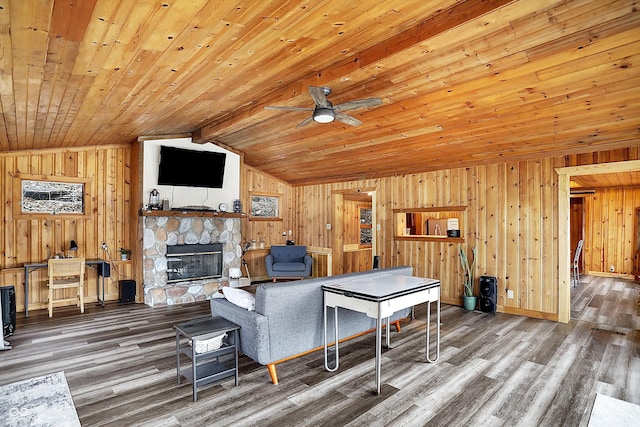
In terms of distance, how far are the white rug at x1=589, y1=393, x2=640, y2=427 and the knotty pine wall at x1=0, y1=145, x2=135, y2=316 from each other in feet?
21.9

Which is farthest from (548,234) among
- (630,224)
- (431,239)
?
(630,224)

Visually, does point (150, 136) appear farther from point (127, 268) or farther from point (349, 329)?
point (349, 329)

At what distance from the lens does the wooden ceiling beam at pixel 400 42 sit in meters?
2.59

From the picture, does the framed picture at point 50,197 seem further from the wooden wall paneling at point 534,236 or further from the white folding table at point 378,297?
the wooden wall paneling at point 534,236

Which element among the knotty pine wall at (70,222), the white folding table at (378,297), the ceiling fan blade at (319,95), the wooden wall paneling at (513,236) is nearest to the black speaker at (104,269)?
the knotty pine wall at (70,222)

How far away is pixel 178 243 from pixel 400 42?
516 cm

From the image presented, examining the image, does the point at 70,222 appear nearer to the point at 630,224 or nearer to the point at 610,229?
the point at 610,229

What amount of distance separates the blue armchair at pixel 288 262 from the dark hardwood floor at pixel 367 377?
9.55ft

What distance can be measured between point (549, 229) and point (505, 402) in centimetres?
325

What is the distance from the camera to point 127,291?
6035 mm

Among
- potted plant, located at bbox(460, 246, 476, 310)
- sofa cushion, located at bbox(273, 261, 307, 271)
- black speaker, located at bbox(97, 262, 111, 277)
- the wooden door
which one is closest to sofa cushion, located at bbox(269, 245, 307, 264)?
sofa cushion, located at bbox(273, 261, 307, 271)

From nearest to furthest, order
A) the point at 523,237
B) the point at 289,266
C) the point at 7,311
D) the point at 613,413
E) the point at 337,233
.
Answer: the point at 613,413
the point at 7,311
the point at 523,237
the point at 289,266
the point at 337,233

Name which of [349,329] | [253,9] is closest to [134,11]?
[253,9]

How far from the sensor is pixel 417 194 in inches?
259
